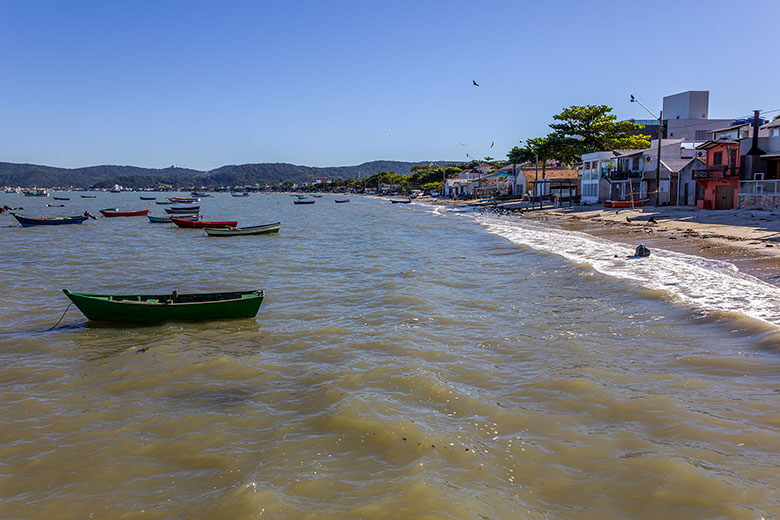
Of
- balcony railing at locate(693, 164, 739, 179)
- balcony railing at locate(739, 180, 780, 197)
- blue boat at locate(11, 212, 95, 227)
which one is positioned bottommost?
blue boat at locate(11, 212, 95, 227)

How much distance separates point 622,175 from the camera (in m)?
59.5

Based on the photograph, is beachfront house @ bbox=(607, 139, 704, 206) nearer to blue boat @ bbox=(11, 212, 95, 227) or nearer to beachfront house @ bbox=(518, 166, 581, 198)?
beachfront house @ bbox=(518, 166, 581, 198)

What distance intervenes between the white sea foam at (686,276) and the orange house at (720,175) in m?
14.7

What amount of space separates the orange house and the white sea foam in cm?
1473

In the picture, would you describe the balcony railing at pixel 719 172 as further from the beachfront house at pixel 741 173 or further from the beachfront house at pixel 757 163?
the beachfront house at pixel 757 163

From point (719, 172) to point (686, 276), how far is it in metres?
Answer: 26.7

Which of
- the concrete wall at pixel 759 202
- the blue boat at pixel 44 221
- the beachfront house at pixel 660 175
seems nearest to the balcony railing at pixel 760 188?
the concrete wall at pixel 759 202

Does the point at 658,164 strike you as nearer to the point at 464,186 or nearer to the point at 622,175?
the point at 622,175

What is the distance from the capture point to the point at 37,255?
32.8 m

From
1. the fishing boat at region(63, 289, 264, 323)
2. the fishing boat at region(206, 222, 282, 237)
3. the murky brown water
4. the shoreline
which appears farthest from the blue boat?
the shoreline

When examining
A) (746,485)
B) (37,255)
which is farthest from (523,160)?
(746,485)

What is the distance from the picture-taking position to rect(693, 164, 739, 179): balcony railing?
133 feet

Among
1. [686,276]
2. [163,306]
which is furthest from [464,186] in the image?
[163,306]

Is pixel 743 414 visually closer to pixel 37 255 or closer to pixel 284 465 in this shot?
pixel 284 465
